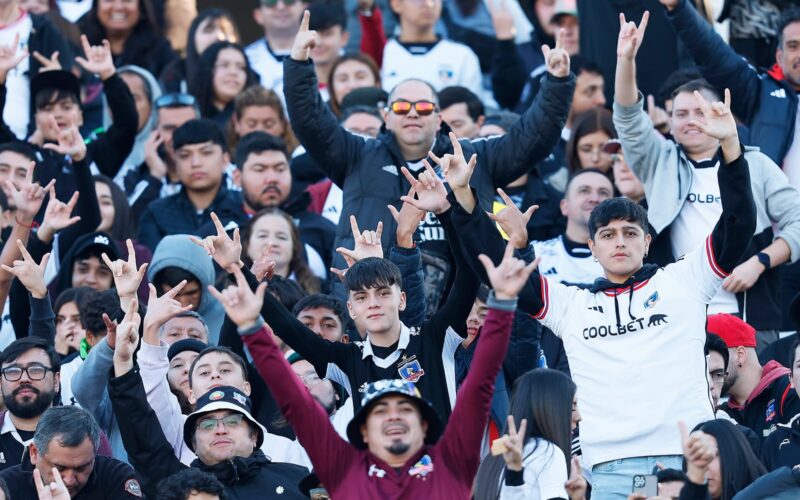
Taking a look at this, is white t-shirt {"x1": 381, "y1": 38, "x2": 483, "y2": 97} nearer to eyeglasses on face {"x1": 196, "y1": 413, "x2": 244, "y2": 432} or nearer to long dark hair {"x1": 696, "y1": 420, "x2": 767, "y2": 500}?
eyeglasses on face {"x1": 196, "y1": 413, "x2": 244, "y2": 432}

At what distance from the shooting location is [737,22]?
1325cm

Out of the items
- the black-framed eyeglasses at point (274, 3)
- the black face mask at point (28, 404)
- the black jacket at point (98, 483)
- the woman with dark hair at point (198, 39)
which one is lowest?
the black jacket at point (98, 483)

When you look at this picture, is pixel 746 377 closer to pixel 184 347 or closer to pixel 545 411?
pixel 545 411

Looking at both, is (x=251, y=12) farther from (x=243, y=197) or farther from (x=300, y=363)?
(x=300, y=363)

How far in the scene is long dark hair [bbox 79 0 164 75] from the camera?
14.5 metres

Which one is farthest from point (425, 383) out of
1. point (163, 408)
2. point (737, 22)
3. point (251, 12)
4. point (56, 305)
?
point (251, 12)

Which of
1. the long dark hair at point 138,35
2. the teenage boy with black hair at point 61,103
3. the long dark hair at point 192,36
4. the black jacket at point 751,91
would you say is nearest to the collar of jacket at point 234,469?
the teenage boy with black hair at point 61,103

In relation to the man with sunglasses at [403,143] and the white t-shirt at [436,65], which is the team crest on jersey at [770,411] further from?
the white t-shirt at [436,65]

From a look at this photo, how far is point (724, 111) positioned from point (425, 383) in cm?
191

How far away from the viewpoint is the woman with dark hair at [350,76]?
1330cm

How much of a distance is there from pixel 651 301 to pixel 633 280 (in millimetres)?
162

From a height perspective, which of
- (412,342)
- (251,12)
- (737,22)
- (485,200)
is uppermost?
(251,12)

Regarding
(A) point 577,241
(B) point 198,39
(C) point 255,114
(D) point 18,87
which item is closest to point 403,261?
(A) point 577,241

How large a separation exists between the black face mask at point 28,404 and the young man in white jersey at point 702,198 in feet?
12.1
